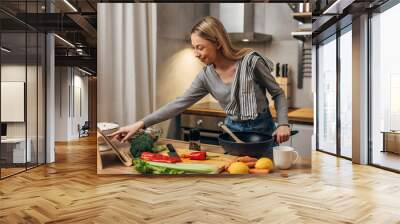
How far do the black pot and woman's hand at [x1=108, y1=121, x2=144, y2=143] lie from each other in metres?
0.88

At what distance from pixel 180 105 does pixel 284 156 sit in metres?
1.24

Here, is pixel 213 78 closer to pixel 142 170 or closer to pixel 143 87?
pixel 143 87

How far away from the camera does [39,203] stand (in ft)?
11.3

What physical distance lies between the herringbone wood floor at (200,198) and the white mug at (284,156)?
0.60 feet

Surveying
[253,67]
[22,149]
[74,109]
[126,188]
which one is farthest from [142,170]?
[74,109]

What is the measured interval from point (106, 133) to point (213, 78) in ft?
4.22

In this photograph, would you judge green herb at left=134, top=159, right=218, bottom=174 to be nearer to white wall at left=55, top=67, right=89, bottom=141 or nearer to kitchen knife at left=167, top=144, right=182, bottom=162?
kitchen knife at left=167, top=144, right=182, bottom=162

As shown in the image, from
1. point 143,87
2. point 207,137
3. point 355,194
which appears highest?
point 143,87

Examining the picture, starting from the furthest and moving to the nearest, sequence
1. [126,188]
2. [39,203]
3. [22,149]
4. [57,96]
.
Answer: [57,96] < [22,149] < [126,188] < [39,203]

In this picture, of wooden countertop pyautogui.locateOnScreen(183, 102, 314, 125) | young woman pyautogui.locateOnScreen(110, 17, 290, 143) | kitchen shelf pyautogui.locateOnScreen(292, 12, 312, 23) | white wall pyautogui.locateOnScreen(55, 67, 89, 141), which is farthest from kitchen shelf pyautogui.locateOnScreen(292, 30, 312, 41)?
white wall pyautogui.locateOnScreen(55, 67, 89, 141)

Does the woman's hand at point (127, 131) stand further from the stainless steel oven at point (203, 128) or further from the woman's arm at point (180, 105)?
the stainless steel oven at point (203, 128)

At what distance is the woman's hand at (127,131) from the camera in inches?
175

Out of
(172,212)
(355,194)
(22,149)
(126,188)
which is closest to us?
(172,212)

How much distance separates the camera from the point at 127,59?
4508mm
